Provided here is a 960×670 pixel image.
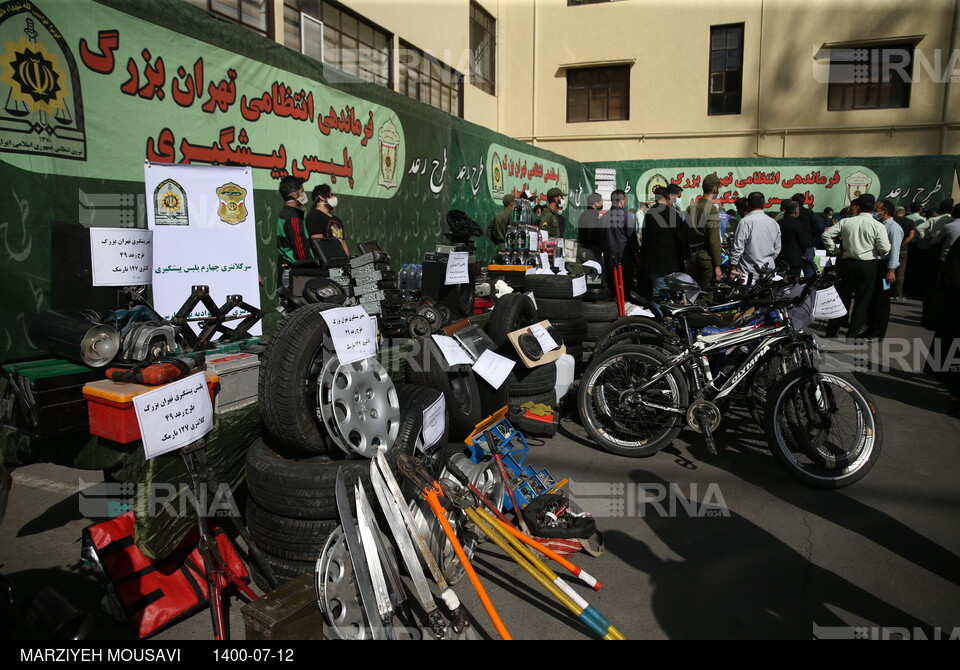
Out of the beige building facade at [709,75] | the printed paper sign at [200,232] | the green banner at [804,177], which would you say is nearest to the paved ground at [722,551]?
the printed paper sign at [200,232]

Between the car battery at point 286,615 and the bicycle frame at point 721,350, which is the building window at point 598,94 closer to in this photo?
the bicycle frame at point 721,350

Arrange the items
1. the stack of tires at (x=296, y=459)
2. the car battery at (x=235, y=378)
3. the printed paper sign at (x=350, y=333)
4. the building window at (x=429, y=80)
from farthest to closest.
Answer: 1. the building window at (x=429, y=80)
2. the car battery at (x=235, y=378)
3. the printed paper sign at (x=350, y=333)
4. the stack of tires at (x=296, y=459)

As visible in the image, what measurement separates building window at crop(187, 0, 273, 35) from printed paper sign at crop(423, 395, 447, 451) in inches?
321

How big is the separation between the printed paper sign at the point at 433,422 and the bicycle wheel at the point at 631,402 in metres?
1.54

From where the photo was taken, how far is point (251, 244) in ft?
16.9

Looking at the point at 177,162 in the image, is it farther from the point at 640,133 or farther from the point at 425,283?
the point at 640,133

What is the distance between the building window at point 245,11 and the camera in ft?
29.4

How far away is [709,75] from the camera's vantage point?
18.8 m

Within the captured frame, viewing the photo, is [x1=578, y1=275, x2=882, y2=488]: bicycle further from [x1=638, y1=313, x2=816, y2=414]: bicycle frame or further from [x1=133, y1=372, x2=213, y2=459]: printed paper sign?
[x1=133, y1=372, x2=213, y2=459]: printed paper sign

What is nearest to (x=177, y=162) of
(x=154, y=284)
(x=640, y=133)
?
(x=154, y=284)

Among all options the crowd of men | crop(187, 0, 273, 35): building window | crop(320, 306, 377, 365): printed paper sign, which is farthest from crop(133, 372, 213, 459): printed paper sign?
crop(187, 0, 273, 35): building window

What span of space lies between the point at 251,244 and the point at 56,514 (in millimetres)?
2475

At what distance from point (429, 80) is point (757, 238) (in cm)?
1074

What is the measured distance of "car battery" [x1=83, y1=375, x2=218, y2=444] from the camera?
2.52m
